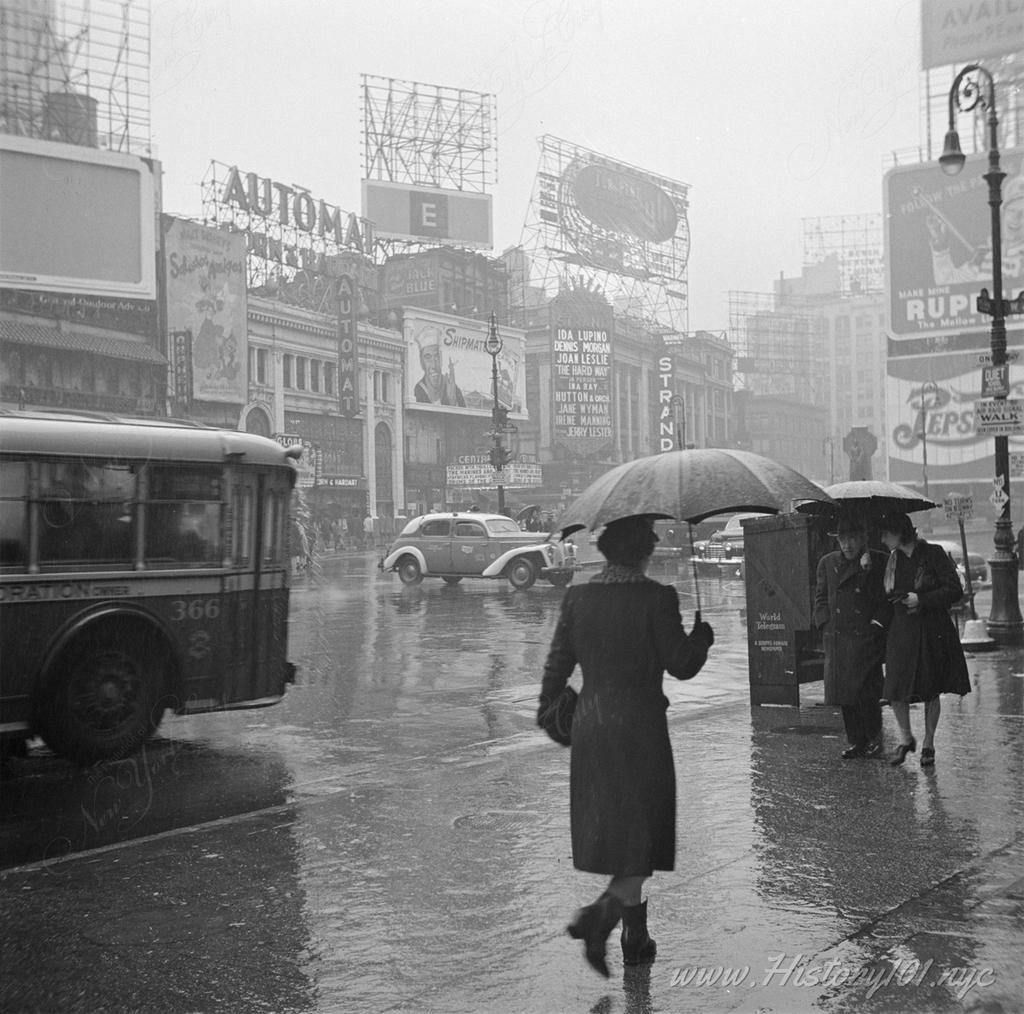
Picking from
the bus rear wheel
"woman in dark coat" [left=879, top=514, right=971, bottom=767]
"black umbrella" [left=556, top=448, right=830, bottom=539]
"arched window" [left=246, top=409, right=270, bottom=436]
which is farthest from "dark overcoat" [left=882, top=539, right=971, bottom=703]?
"arched window" [left=246, top=409, right=270, bottom=436]

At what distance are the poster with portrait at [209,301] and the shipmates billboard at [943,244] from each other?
161ft

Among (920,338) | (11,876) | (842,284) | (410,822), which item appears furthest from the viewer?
(842,284)

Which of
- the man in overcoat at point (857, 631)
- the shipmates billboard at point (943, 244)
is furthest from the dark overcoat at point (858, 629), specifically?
the shipmates billboard at point (943, 244)

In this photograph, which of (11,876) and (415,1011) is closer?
(415,1011)

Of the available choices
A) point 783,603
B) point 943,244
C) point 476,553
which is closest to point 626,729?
point 783,603

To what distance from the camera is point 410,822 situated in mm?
6965

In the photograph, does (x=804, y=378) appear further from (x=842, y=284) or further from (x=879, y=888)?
(x=879, y=888)

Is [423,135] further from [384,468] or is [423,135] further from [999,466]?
[999,466]

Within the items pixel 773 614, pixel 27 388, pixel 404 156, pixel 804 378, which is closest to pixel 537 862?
pixel 773 614

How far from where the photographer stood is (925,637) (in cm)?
792

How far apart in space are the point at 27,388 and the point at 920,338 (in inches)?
2520

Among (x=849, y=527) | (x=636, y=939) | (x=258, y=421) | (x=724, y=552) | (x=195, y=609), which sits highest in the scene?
(x=258, y=421)

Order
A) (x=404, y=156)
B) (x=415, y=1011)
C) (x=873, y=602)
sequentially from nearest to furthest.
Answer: (x=415, y=1011)
(x=873, y=602)
(x=404, y=156)

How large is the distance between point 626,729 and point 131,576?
18.1ft
